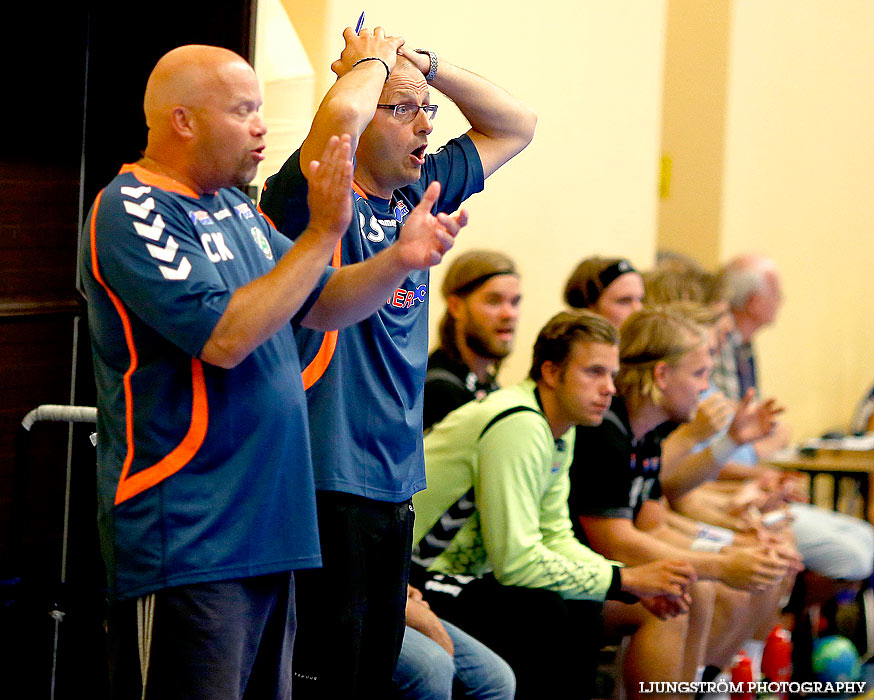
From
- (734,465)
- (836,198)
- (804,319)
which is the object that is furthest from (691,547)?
(836,198)

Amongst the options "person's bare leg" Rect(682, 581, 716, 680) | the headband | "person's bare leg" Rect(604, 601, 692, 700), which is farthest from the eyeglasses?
the headband

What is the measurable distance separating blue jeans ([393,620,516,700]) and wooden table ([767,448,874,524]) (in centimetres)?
298

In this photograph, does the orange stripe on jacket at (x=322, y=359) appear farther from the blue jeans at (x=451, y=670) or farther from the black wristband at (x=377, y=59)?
the blue jeans at (x=451, y=670)

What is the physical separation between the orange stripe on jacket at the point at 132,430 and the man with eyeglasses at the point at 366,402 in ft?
1.35

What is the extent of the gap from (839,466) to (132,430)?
4424 millimetres

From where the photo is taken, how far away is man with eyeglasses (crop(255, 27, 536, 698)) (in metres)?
2.13

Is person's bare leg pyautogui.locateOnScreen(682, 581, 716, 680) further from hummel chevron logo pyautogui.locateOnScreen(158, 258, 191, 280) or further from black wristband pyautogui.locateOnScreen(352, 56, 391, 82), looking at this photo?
hummel chevron logo pyautogui.locateOnScreen(158, 258, 191, 280)

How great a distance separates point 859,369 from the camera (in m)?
8.33

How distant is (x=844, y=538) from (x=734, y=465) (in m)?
0.53

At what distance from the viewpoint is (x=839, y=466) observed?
548 centimetres

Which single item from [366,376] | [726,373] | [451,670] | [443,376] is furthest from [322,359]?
[726,373]

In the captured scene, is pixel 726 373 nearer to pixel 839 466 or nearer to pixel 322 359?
pixel 839 466

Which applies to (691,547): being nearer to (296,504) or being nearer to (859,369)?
(296,504)

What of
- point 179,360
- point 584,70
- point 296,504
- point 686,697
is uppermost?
point 584,70
